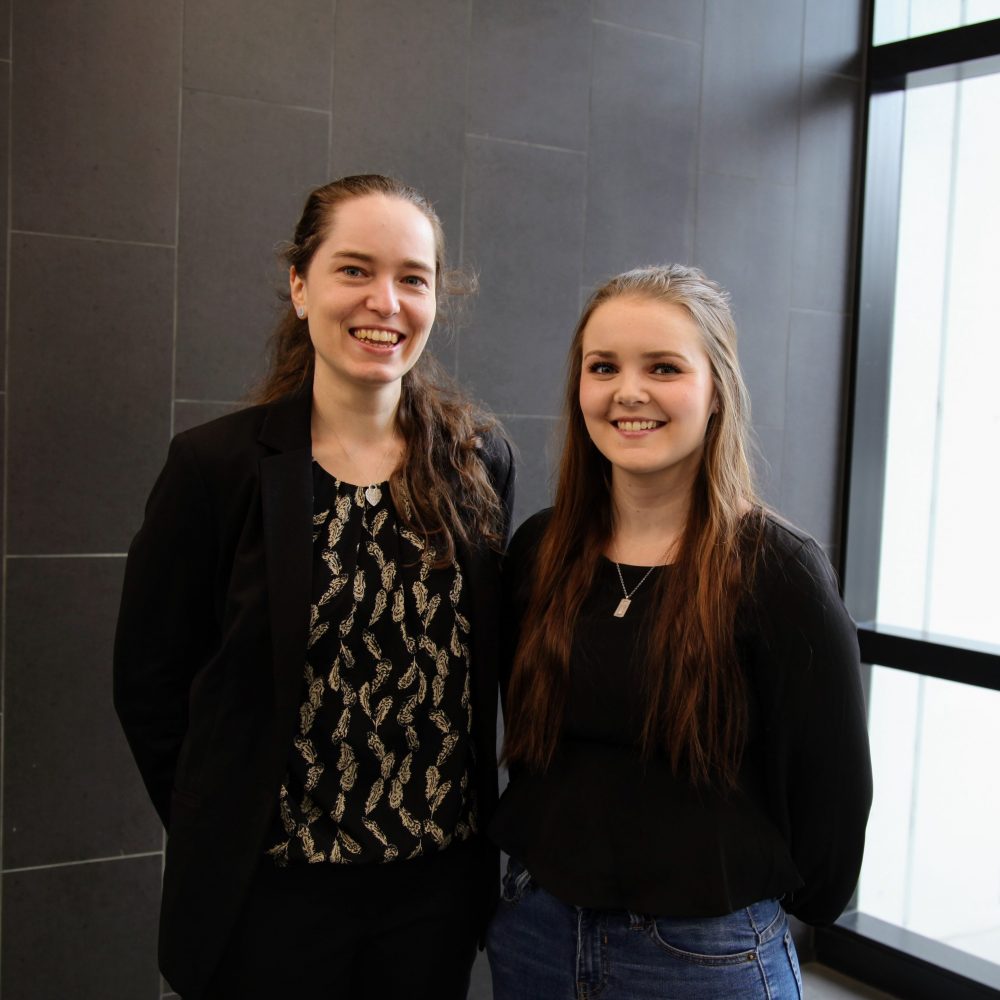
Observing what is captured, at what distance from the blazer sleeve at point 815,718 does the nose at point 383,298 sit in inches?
23.9

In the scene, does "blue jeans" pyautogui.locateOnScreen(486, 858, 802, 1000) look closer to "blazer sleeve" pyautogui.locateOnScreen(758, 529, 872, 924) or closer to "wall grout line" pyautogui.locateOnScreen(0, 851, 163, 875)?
"blazer sleeve" pyautogui.locateOnScreen(758, 529, 872, 924)

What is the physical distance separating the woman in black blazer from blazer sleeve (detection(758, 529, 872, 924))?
1.33ft

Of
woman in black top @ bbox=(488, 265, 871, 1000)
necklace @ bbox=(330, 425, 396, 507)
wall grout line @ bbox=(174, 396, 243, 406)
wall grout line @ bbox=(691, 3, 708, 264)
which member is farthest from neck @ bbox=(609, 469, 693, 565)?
wall grout line @ bbox=(691, 3, 708, 264)

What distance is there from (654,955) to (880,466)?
218 cm

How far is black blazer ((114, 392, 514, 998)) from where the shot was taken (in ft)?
4.85

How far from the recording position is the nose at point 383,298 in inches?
59.9

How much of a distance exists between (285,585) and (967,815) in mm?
2322

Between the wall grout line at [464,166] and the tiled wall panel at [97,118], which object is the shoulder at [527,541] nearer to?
the wall grout line at [464,166]

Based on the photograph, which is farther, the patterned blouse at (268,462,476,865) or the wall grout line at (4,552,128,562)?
the wall grout line at (4,552,128,562)

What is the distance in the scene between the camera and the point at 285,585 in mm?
1474

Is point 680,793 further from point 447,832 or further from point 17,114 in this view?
point 17,114

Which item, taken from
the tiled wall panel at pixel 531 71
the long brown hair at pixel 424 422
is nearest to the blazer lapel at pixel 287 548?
the long brown hair at pixel 424 422

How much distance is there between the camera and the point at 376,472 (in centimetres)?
162

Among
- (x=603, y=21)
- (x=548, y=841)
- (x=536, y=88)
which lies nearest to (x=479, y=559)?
(x=548, y=841)
